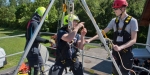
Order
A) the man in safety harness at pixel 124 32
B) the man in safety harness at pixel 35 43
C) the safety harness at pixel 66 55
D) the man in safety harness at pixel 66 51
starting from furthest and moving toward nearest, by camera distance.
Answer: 1. the man in safety harness at pixel 35 43
2. the safety harness at pixel 66 55
3. the man in safety harness at pixel 66 51
4. the man in safety harness at pixel 124 32

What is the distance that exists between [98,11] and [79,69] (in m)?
26.0

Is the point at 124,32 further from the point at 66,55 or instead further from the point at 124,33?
the point at 66,55

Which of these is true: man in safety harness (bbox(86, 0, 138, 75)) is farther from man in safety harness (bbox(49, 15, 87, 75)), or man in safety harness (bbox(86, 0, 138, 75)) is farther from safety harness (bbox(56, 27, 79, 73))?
safety harness (bbox(56, 27, 79, 73))

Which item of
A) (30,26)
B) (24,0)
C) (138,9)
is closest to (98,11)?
(138,9)

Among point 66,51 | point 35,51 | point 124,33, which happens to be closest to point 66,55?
point 66,51

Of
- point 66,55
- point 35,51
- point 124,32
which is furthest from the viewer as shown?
point 35,51

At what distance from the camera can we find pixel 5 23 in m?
53.8

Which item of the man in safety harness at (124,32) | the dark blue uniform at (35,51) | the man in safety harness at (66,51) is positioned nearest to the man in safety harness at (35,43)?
the dark blue uniform at (35,51)

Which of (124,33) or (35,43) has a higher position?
(124,33)

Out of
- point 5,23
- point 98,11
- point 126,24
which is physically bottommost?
point 5,23

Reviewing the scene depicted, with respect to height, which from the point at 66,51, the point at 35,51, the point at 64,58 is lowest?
the point at 35,51

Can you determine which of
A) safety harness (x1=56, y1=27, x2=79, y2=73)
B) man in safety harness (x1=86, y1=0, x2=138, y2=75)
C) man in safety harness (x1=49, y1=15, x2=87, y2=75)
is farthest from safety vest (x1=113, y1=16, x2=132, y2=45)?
safety harness (x1=56, y1=27, x2=79, y2=73)

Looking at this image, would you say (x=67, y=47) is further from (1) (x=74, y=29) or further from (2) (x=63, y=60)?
(1) (x=74, y=29)

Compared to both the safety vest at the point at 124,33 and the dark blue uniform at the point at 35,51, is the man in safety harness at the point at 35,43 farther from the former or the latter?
the safety vest at the point at 124,33
